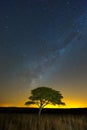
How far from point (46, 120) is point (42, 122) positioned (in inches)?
22.5

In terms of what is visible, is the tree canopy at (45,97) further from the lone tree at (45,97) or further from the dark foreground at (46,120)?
the dark foreground at (46,120)

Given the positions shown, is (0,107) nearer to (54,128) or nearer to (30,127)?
(30,127)

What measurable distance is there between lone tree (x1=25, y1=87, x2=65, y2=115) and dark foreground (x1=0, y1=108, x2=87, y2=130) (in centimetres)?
224

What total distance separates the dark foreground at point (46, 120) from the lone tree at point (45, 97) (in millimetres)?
2239

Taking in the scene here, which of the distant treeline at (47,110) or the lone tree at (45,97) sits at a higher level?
the lone tree at (45,97)

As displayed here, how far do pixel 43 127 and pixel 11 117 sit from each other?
460 cm

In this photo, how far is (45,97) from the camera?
29.9 m

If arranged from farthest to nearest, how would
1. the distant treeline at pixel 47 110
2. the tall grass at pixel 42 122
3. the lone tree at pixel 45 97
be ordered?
the lone tree at pixel 45 97 < the distant treeline at pixel 47 110 < the tall grass at pixel 42 122

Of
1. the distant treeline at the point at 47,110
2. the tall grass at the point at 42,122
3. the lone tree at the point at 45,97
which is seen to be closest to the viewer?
the tall grass at the point at 42,122

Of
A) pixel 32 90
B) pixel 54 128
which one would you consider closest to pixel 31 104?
pixel 32 90

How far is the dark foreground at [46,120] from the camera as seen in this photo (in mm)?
25625

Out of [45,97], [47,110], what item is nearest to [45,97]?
[45,97]

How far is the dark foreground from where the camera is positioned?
84.1 ft

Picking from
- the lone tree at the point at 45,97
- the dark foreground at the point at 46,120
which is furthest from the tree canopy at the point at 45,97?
the dark foreground at the point at 46,120
